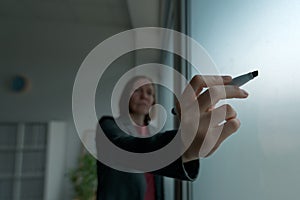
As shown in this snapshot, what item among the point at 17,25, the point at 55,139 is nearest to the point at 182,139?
the point at 55,139

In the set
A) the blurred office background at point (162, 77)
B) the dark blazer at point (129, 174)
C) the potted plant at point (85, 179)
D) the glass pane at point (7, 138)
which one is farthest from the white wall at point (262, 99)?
the glass pane at point (7, 138)

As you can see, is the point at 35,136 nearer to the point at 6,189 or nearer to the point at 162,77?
the point at 6,189

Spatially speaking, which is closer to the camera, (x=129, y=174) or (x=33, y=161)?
(x=129, y=174)

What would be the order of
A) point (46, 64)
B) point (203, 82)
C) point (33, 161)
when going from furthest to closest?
point (46, 64), point (33, 161), point (203, 82)

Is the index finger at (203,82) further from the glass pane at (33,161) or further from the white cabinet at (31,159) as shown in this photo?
the glass pane at (33,161)

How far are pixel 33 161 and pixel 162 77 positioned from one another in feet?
6.20

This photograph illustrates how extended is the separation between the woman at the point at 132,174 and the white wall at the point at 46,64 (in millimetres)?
1725

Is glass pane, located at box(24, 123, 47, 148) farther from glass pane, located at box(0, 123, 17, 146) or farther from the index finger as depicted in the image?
the index finger

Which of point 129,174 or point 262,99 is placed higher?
point 262,99

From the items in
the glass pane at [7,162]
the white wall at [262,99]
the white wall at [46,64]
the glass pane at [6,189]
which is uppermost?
the white wall at [46,64]

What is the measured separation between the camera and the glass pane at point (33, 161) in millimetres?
2525

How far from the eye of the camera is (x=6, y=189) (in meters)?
2.48

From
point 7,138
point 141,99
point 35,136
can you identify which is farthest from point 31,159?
point 141,99

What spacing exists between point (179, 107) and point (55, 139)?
8.21ft
